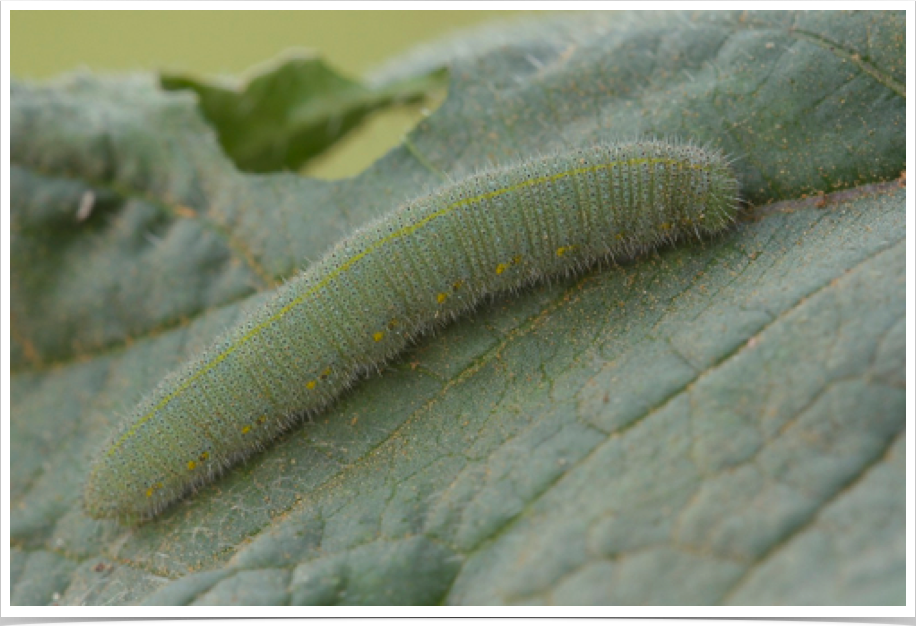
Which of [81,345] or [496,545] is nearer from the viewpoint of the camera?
[496,545]

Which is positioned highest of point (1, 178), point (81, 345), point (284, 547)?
point (1, 178)

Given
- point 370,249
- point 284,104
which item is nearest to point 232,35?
point 284,104

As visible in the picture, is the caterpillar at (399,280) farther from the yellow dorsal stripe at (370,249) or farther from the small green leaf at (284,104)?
the small green leaf at (284,104)

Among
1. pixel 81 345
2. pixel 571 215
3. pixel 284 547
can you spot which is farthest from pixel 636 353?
pixel 81 345

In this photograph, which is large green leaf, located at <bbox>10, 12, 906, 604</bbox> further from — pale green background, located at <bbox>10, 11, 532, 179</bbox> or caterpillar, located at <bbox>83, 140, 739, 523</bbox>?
pale green background, located at <bbox>10, 11, 532, 179</bbox>

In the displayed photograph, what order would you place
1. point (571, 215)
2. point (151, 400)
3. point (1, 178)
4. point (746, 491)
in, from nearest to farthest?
point (746, 491) < point (571, 215) < point (151, 400) < point (1, 178)

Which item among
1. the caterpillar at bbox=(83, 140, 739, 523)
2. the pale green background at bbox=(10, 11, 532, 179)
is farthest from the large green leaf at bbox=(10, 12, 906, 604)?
the pale green background at bbox=(10, 11, 532, 179)

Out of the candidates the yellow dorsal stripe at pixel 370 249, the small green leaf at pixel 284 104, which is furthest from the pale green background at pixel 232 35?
the yellow dorsal stripe at pixel 370 249

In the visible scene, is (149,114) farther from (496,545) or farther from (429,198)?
(496,545)

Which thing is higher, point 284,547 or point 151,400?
point 151,400
